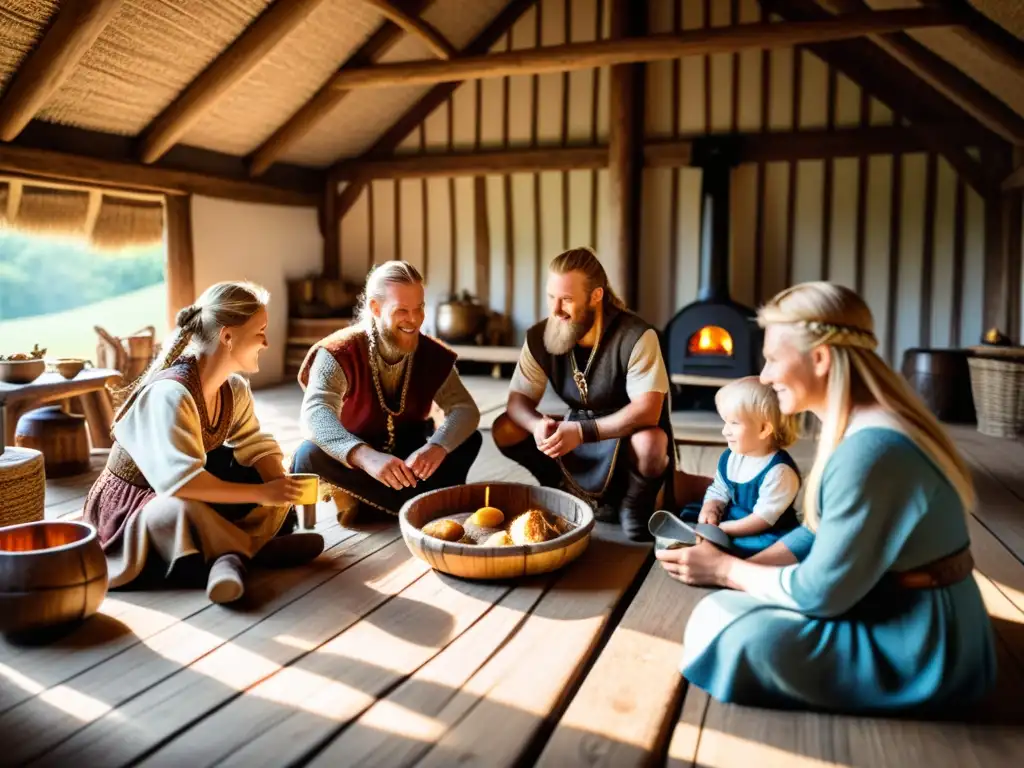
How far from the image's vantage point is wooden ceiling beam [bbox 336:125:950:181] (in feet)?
23.4

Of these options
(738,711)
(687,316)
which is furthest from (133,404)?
(687,316)

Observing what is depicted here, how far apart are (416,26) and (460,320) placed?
2.73 meters

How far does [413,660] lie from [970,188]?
6581 millimetres

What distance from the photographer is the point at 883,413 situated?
1.82m

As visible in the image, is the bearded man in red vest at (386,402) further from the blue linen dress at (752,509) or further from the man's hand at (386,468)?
the blue linen dress at (752,509)

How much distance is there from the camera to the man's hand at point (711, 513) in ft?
9.43

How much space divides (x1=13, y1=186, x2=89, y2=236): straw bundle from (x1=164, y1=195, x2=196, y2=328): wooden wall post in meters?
0.76

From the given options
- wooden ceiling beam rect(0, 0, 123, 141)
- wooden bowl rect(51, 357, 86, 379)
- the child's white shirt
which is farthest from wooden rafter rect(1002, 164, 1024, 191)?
wooden bowl rect(51, 357, 86, 379)

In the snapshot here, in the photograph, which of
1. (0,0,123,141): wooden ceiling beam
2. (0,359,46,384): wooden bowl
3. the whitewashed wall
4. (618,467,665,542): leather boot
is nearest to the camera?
(618,467,665,542): leather boot

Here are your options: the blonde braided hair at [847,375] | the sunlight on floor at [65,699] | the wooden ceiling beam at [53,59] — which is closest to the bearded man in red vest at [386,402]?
the sunlight on floor at [65,699]

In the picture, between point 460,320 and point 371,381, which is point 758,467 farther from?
point 460,320

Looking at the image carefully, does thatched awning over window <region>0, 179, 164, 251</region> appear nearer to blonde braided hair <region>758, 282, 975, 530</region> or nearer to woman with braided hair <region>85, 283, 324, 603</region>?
woman with braided hair <region>85, 283, 324, 603</region>

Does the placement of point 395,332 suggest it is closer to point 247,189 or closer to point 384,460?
point 384,460

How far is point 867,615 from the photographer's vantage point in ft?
6.34
